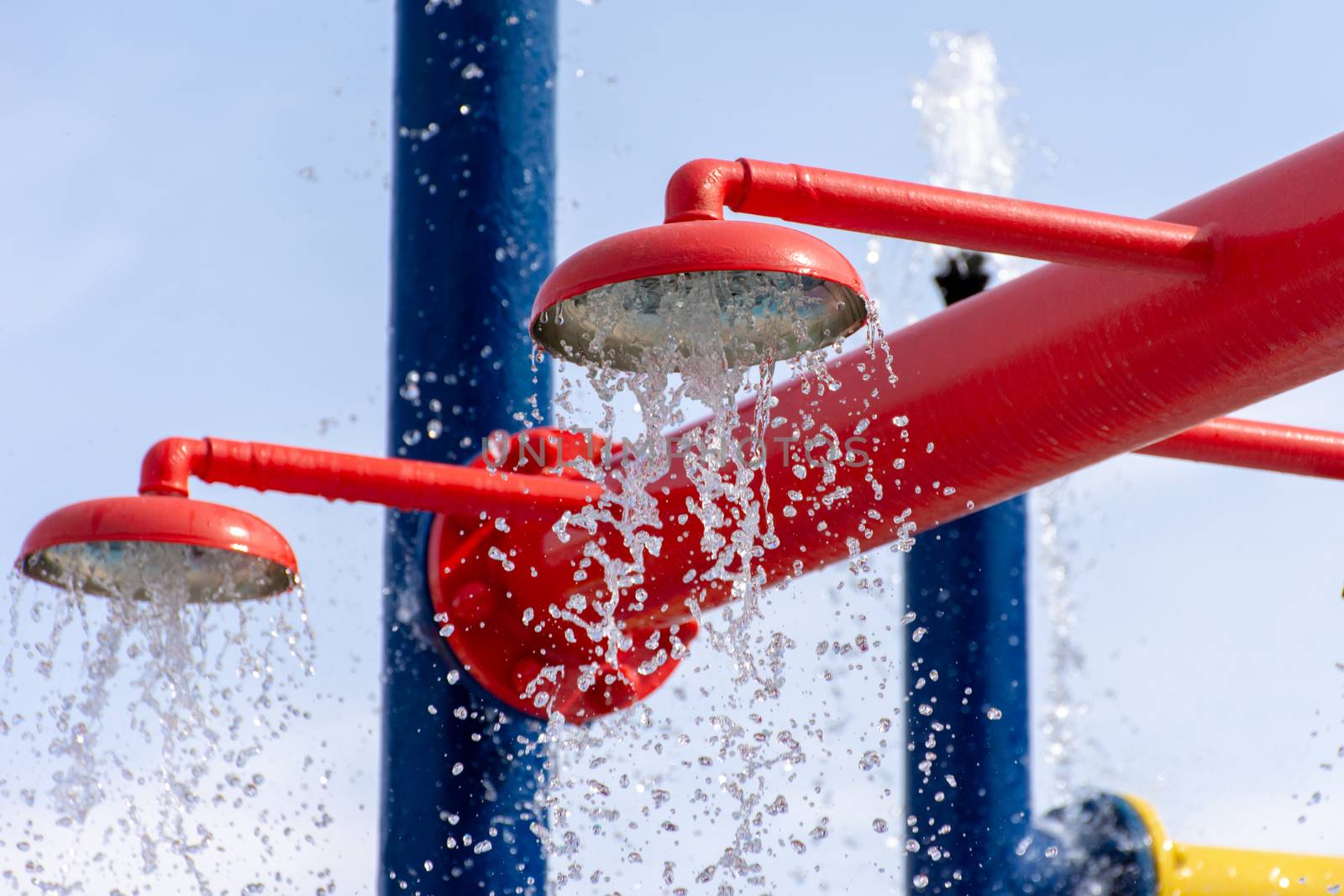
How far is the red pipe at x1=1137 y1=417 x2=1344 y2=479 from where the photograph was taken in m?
4.39

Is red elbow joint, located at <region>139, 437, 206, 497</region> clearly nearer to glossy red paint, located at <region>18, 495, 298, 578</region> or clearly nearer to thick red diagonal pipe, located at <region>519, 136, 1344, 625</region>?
glossy red paint, located at <region>18, 495, 298, 578</region>

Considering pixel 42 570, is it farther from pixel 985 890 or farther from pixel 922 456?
pixel 985 890

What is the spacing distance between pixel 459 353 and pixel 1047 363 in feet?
6.34

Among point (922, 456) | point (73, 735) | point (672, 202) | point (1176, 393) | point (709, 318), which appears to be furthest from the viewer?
point (73, 735)

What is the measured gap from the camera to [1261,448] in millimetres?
4453

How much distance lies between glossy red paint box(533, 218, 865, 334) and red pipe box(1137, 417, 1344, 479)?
154cm

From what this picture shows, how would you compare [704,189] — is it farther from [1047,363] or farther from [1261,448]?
[1261,448]

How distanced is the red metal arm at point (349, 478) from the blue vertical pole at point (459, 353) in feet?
2.47

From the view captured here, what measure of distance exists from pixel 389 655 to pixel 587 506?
1.00 meters


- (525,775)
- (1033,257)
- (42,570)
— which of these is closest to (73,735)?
(42,570)

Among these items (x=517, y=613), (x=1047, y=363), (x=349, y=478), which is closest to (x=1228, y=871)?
(x=517, y=613)

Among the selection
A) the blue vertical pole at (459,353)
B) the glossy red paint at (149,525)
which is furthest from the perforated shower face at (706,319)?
the blue vertical pole at (459,353)

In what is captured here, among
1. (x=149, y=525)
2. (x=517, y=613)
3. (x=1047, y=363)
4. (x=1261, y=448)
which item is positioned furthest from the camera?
(x=517, y=613)

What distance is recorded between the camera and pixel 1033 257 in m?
3.17
